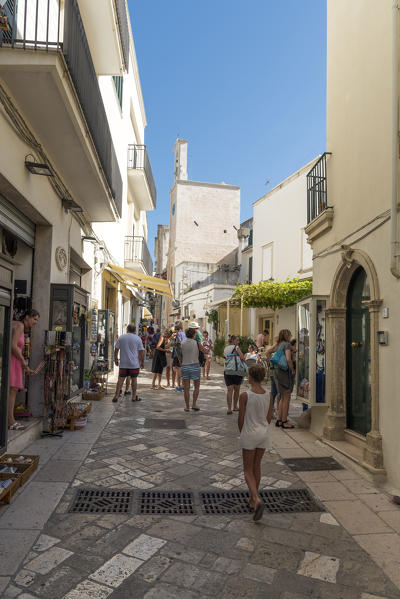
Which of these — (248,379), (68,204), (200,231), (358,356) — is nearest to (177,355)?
(68,204)

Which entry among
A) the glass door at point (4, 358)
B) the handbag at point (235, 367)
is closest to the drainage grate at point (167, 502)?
the glass door at point (4, 358)

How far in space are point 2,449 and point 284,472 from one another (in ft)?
10.4

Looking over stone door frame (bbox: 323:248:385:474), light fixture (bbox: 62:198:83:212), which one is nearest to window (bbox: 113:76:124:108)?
light fixture (bbox: 62:198:83:212)

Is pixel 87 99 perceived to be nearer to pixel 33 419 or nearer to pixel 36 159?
pixel 36 159

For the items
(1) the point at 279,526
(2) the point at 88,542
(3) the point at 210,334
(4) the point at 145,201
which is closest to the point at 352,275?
(1) the point at 279,526

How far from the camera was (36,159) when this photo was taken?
6.32 meters

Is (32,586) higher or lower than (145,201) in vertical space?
lower

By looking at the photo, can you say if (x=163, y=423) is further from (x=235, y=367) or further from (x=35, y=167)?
(x=35, y=167)

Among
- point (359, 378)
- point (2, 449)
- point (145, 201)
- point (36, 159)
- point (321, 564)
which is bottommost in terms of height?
point (321, 564)

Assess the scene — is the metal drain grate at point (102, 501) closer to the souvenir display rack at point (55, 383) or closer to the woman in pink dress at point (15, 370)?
the woman in pink dress at point (15, 370)

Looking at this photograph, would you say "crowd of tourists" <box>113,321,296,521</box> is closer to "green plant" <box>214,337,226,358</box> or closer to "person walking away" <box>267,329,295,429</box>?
"person walking away" <box>267,329,295,429</box>

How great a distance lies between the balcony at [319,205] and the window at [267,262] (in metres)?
11.8

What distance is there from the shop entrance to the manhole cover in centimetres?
275

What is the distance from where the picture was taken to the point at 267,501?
448cm
